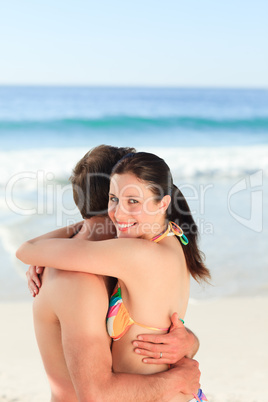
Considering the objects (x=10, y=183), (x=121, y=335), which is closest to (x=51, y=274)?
(x=121, y=335)

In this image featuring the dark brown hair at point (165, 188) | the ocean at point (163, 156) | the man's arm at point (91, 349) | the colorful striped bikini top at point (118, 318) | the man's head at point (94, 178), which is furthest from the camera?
the ocean at point (163, 156)

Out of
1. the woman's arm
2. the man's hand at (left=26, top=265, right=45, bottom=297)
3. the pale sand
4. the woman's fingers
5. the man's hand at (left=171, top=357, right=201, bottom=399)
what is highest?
the woman's arm

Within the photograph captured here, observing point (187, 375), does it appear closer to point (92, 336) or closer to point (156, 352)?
point (156, 352)

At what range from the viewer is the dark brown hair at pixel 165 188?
2.22 meters

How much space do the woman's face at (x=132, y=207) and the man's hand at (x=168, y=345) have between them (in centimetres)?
42

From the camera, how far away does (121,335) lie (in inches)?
84.4

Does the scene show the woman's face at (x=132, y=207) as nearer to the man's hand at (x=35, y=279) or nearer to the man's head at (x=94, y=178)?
the man's head at (x=94, y=178)

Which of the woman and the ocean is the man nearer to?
the woman

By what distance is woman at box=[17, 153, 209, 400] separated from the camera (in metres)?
2.04

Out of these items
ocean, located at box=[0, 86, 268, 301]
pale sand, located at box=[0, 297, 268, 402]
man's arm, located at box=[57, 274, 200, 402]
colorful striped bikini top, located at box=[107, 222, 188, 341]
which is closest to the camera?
man's arm, located at box=[57, 274, 200, 402]

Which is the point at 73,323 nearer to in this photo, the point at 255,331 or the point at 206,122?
the point at 255,331

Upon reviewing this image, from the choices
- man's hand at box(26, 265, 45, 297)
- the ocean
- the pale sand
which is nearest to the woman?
man's hand at box(26, 265, 45, 297)

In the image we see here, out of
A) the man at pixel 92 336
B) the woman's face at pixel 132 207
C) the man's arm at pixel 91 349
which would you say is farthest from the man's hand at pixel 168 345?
the woman's face at pixel 132 207

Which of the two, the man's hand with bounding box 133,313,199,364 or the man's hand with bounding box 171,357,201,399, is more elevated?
the man's hand with bounding box 133,313,199,364
